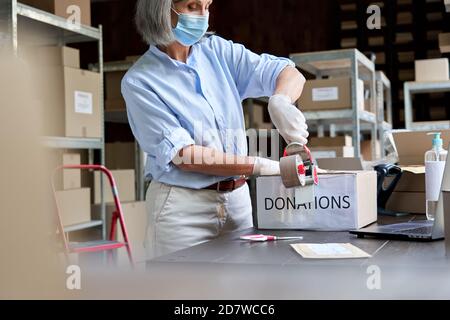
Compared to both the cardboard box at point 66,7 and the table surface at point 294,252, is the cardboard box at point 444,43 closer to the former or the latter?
the cardboard box at point 66,7

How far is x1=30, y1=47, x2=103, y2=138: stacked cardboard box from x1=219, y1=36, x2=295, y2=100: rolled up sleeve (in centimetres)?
133

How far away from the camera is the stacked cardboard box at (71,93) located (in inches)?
108

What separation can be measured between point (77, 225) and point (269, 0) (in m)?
3.41

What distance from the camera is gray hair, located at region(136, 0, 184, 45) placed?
145cm

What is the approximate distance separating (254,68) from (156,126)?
356 mm

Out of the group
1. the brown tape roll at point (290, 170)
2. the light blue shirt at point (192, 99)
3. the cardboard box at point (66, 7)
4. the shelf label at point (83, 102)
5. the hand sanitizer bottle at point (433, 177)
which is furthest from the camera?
the shelf label at point (83, 102)

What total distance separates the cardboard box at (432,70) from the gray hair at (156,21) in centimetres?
300

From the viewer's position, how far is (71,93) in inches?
110

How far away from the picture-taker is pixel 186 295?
38 cm

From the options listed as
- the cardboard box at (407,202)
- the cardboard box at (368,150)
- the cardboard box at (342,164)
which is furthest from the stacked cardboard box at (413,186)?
the cardboard box at (368,150)

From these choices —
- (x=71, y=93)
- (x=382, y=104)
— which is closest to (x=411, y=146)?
(x=71, y=93)

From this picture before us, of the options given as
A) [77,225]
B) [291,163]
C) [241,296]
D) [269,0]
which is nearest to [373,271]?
[241,296]
